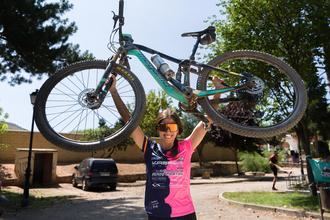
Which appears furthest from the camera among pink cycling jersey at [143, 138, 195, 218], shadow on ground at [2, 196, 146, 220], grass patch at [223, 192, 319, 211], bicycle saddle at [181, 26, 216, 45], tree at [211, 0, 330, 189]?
tree at [211, 0, 330, 189]

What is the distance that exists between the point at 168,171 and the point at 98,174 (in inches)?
653

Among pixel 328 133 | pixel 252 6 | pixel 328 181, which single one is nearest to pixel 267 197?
pixel 328 181

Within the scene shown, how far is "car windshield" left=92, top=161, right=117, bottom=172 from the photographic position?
1942 cm

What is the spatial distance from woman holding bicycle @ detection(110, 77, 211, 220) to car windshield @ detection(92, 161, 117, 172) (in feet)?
53.3

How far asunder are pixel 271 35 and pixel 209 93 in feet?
33.4

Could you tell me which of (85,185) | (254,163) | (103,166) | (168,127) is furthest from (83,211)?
(254,163)

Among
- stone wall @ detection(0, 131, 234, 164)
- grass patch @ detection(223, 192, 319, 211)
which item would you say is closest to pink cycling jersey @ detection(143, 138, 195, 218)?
grass patch @ detection(223, 192, 319, 211)

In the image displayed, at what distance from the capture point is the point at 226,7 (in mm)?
15008

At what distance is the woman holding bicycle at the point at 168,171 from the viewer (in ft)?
10.5

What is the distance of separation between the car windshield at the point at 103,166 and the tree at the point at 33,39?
250 inches

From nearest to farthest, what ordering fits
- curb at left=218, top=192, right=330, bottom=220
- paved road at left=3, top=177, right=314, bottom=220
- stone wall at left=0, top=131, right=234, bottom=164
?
1. curb at left=218, top=192, right=330, bottom=220
2. paved road at left=3, top=177, right=314, bottom=220
3. stone wall at left=0, top=131, right=234, bottom=164

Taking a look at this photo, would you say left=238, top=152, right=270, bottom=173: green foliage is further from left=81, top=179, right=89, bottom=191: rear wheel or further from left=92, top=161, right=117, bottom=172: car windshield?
left=81, top=179, right=89, bottom=191: rear wheel

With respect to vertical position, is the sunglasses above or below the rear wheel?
above

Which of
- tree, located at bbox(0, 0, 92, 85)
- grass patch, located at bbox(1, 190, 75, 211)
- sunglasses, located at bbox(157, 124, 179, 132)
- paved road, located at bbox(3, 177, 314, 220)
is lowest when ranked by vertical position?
paved road, located at bbox(3, 177, 314, 220)
